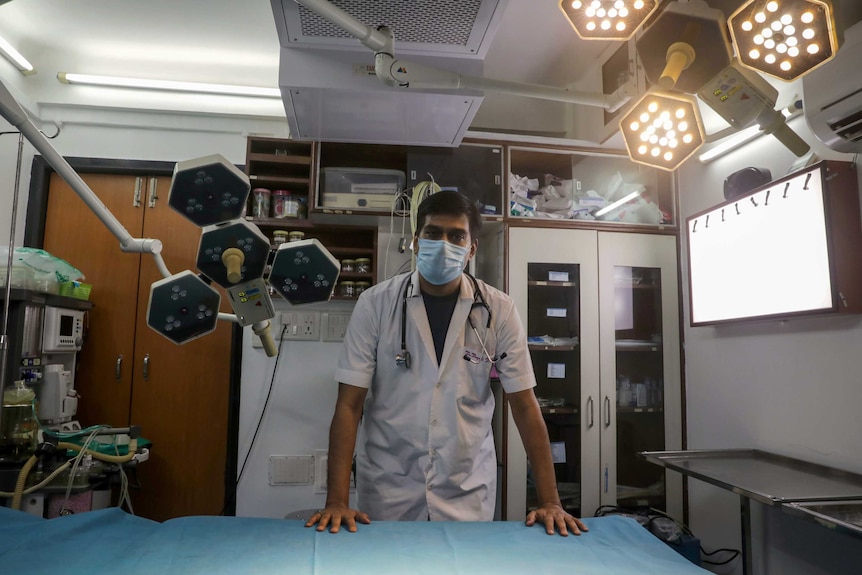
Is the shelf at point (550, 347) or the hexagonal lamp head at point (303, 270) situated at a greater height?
the hexagonal lamp head at point (303, 270)

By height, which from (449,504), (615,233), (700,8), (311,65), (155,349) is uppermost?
(311,65)

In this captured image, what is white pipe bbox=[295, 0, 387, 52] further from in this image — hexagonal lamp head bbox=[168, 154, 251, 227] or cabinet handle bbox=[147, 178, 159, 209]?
cabinet handle bbox=[147, 178, 159, 209]

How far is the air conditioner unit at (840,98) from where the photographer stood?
143 centimetres

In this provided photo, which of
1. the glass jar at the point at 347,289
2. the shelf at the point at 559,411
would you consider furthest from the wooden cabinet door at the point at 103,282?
the shelf at the point at 559,411

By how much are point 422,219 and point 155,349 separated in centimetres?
219

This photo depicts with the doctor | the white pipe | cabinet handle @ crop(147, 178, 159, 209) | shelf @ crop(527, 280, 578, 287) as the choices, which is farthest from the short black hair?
cabinet handle @ crop(147, 178, 159, 209)

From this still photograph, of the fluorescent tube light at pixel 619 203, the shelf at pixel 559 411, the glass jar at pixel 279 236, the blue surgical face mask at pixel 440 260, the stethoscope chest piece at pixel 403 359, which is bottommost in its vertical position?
the shelf at pixel 559 411

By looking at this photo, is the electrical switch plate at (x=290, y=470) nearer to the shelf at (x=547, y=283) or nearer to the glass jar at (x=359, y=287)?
the glass jar at (x=359, y=287)

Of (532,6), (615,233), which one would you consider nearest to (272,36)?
(532,6)

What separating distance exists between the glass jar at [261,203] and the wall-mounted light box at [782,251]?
2.23 meters

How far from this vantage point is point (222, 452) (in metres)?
3.05

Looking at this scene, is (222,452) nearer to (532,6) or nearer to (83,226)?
(83,226)

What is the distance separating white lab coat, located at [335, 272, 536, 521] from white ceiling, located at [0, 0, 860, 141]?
1699 millimetres

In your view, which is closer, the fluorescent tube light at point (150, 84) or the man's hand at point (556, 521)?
the man's hand at point (556, 521)
